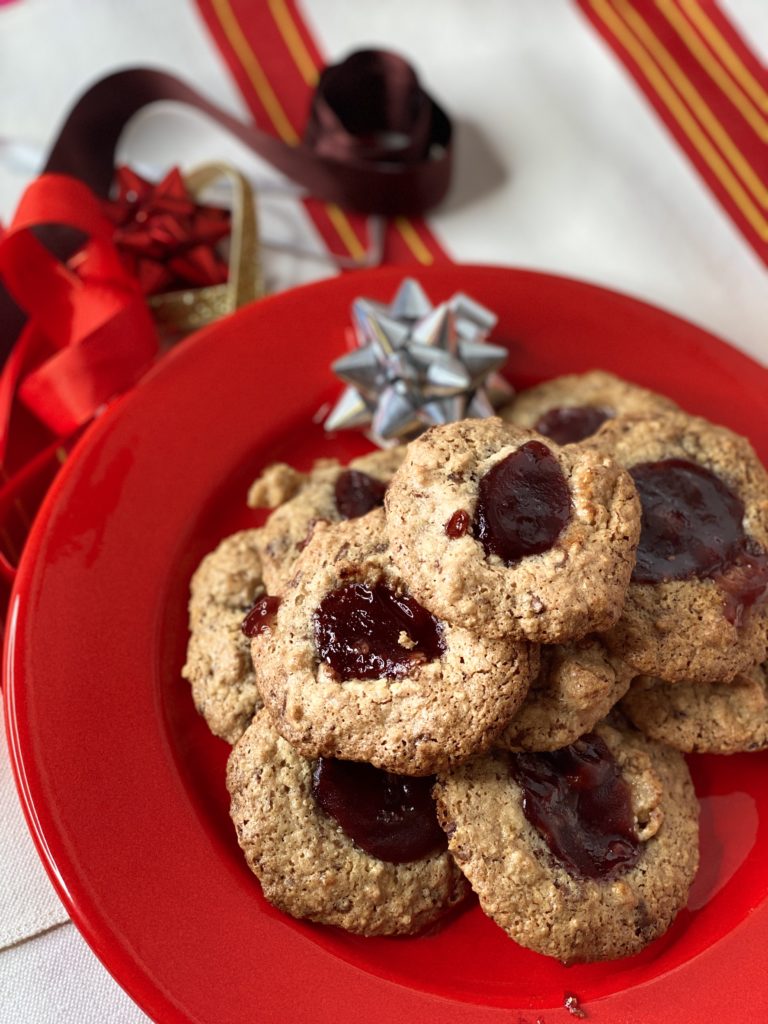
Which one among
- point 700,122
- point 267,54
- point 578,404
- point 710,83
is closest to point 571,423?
point 578,404

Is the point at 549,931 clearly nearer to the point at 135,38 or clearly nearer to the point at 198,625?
the point at 198,625

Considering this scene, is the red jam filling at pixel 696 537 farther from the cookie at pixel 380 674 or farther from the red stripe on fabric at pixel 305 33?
the red stripe on fabric at pixel 305 33

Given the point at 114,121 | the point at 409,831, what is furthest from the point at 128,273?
the point at 409,831

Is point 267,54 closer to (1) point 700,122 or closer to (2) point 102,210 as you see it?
Result: (2) point 102,210

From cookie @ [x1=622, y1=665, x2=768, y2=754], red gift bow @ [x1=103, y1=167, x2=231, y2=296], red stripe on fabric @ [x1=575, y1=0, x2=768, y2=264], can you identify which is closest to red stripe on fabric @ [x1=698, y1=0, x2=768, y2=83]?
red stripe on fabric @ [x1=575, y1=0, x2=768, y2=264]

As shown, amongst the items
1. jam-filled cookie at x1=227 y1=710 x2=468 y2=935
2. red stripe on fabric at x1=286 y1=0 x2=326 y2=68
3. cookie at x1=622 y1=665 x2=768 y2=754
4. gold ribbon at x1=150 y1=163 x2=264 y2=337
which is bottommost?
cookie at x1=622 y1=665 x2=768 y2=754

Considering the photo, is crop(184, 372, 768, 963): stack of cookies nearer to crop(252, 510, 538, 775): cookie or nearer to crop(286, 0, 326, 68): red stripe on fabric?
crop(252, 510, 538, 775): cookie
